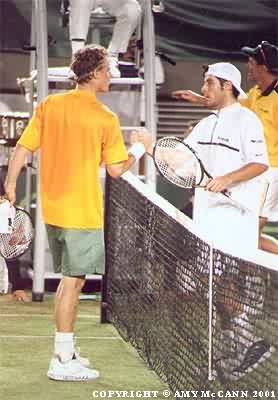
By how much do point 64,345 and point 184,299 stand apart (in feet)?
1.86

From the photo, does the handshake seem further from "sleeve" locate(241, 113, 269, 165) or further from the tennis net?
"sleeve" locate(241, 113, 269, 165)

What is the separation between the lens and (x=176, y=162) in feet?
17.8

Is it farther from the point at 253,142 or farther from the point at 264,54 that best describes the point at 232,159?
the point at 264,54

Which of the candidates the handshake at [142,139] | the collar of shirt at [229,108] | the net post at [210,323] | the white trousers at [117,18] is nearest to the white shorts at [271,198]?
the white trousers at [117,18]

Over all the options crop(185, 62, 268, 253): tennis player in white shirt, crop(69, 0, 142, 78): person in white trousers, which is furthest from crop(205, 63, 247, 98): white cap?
crop(69, 0, 142, 78): person in white trousers

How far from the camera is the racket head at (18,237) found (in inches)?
230

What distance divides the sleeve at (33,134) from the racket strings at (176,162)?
527 millimetres

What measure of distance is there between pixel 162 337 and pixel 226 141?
0.95 metres

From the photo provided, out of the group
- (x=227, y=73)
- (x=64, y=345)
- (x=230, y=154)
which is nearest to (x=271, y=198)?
(x=230, y=154)

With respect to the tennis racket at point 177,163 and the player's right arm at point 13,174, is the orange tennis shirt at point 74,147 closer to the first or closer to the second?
the player's right arm at point 13,174

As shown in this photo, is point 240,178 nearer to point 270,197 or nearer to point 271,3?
point 270,197

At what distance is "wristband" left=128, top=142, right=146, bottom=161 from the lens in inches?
206

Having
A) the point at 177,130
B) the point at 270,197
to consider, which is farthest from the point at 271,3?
the point at 270,197

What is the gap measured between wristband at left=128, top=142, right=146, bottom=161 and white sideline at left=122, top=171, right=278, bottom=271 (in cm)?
33
